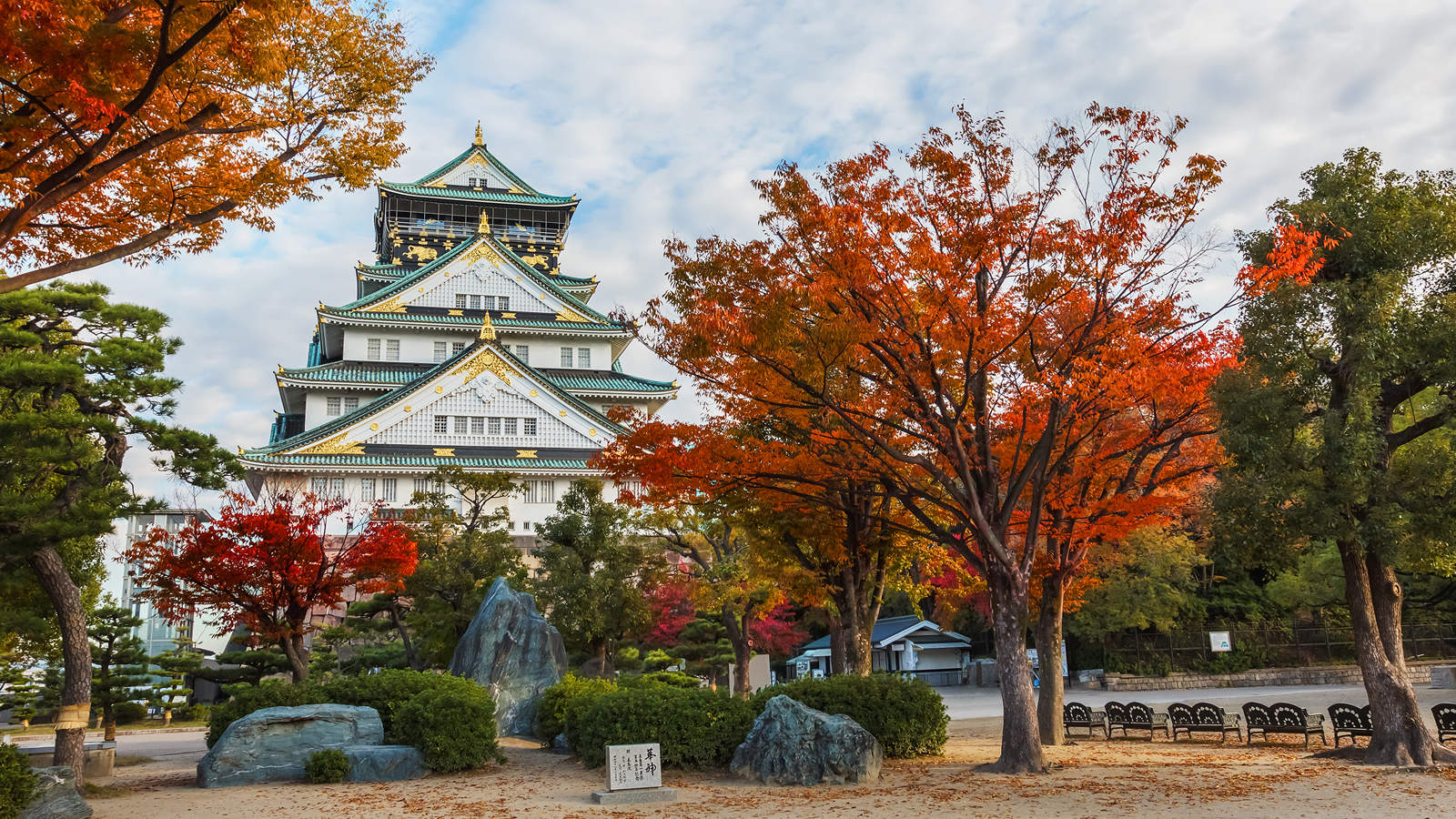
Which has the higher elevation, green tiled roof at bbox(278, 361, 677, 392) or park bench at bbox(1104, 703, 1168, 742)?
green tiled roof at bbox(278, 361, 677, 392)

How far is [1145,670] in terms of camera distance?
103 ft

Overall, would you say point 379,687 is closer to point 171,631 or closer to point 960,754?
point 960,754

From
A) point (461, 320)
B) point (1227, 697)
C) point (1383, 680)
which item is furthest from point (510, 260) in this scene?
point (1383, 680)

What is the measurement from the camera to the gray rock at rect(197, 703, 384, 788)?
13.0 meters

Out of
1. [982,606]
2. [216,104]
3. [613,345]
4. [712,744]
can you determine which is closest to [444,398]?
[613,345]

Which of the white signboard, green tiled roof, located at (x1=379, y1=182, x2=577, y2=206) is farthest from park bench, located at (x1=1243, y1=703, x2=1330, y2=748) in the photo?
green tiled roof, located at (x1=379, y1=182, x2=577, y2=206)

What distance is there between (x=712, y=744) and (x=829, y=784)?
2.01 metres

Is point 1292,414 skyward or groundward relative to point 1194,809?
skyward

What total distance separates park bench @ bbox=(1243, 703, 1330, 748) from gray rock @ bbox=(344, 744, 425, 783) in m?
12.8

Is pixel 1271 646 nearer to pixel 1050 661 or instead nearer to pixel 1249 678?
pixel 1249 678

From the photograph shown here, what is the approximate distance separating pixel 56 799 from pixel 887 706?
10322 mm

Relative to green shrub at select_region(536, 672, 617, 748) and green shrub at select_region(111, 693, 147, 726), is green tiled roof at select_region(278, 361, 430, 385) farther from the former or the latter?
green shrub at select_region(536, 672, 617, 748)

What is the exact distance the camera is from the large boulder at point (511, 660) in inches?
729

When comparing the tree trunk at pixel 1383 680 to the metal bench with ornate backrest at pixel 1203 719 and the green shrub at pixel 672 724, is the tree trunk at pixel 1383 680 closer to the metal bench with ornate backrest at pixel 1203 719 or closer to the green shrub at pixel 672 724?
the metal bench with ornate backrest at pixel 1203 719
